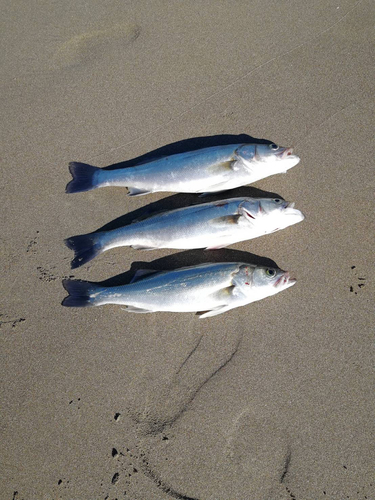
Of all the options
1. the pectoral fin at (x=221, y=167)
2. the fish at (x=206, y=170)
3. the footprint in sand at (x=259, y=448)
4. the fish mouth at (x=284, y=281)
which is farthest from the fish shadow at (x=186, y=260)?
the footprint in sand at (x=259, y=448)

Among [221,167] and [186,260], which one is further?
[186,260]

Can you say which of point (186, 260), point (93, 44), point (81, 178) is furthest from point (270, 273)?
point (93, 44)

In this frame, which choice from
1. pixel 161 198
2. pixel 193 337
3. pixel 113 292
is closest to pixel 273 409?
pixel 193 337

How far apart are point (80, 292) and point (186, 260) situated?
128 cm

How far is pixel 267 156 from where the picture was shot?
139 inches

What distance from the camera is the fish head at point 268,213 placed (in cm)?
341

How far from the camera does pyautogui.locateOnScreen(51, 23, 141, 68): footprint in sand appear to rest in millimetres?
4277

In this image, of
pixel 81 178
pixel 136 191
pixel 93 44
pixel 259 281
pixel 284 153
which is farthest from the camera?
pixel 93 44

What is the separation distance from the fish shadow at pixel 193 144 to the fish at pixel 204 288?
1.51 metres

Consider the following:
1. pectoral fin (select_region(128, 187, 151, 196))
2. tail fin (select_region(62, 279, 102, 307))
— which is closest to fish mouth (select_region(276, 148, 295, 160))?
pectoral fin (select_region(128, 187, 151, 196))

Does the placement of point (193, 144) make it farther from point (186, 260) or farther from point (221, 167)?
point (186, 260)

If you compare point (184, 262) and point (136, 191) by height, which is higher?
point (136, 191)

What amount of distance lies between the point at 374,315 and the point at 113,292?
2924mm

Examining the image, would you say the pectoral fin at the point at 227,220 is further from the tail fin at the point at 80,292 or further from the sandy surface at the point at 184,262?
the tail fin at the point at 80,292
